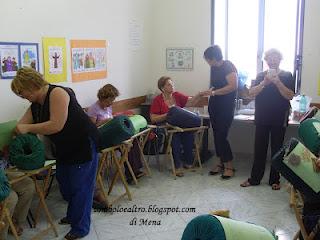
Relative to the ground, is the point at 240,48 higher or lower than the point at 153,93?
higher

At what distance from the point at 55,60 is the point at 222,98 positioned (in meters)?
1.72

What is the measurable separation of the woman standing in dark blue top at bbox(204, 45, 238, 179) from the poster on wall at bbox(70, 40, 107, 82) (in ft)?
3.69

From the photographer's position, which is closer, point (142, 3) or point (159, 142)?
point (159, 142)

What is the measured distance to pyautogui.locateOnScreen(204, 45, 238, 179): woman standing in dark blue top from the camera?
4.06 meters

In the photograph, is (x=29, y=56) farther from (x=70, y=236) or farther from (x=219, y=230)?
(x=219, y=230)

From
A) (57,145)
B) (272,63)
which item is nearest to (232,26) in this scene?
(272,63)

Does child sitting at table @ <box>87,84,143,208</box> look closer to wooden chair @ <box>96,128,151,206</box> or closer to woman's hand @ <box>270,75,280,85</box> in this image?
wooden chair @ <box>96,128,151,206</box>

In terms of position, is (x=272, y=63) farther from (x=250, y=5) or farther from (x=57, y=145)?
(x=57, y=145)

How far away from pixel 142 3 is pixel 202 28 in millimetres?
842

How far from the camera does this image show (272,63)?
368cm

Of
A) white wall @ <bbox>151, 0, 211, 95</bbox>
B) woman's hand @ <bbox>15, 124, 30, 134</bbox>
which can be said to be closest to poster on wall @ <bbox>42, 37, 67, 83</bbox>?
woman's hand @ <bbox>15, 124, 30, 134</bbox>

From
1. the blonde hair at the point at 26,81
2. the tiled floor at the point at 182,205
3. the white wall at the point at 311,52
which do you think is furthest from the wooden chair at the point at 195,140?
the blonde hair at the point at 26,81

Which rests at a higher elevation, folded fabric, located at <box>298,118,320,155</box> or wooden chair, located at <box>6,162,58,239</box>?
folded fabric, located at <box>298,118,320,155</box>

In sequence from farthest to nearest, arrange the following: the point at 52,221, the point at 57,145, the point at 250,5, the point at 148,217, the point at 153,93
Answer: the point at 153,93 < the point at 250,5 < the point at 148,217 < the point at 52,221 < the point at 57,145
